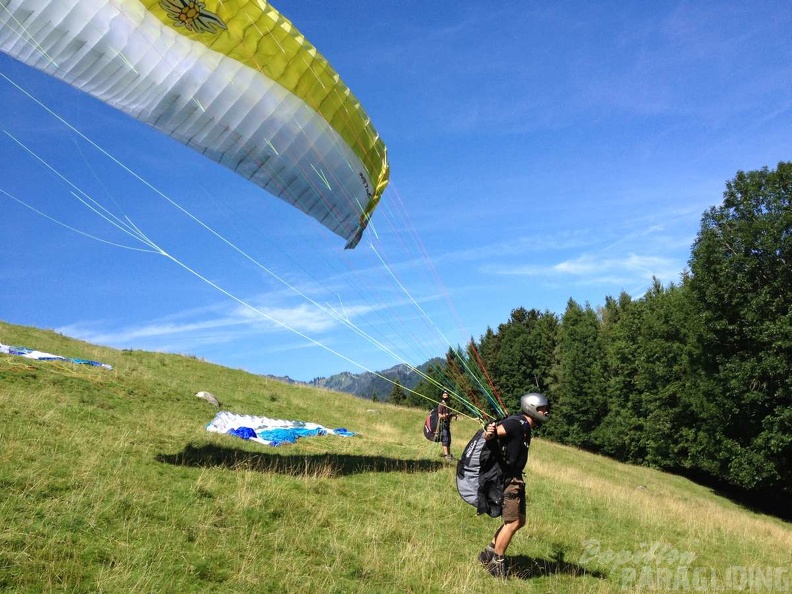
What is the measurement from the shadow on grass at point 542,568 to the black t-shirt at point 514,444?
1158mm

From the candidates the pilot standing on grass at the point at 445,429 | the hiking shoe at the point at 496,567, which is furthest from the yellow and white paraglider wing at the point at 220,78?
the pilot standing on grass at the point at 445,429

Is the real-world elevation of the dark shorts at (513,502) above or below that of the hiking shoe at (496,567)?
above

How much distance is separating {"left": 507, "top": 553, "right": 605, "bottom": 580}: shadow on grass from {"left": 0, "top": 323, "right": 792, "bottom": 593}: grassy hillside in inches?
1.3

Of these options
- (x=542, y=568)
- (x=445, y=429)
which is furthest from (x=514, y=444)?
(x=445, y=429)

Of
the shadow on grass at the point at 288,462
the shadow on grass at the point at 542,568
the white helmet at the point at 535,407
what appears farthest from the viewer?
the shadow on grass at the point at 288,462

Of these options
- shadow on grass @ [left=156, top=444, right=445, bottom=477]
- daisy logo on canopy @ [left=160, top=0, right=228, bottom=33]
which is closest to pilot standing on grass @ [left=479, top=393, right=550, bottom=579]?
shadow on grass @ [left=156, top=444, right=445, bottom=477]

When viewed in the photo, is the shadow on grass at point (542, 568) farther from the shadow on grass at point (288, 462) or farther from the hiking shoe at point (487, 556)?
the shadow on grass at point (288, 462)

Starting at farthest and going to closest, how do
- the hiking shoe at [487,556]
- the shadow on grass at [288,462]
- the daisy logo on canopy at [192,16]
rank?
the shadow on grass at [288,462]
the daisy logo on canopy at [192,16]
the hiking shoe at [487,556]

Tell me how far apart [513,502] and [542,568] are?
1.34 meters

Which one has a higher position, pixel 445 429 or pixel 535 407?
pixel 535 407

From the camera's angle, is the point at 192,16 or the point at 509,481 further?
the point at 192,16

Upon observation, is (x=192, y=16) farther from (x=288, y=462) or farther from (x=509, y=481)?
(x=509, y=481)

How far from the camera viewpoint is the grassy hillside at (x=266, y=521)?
5047mm

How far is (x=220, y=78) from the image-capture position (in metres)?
8.01
